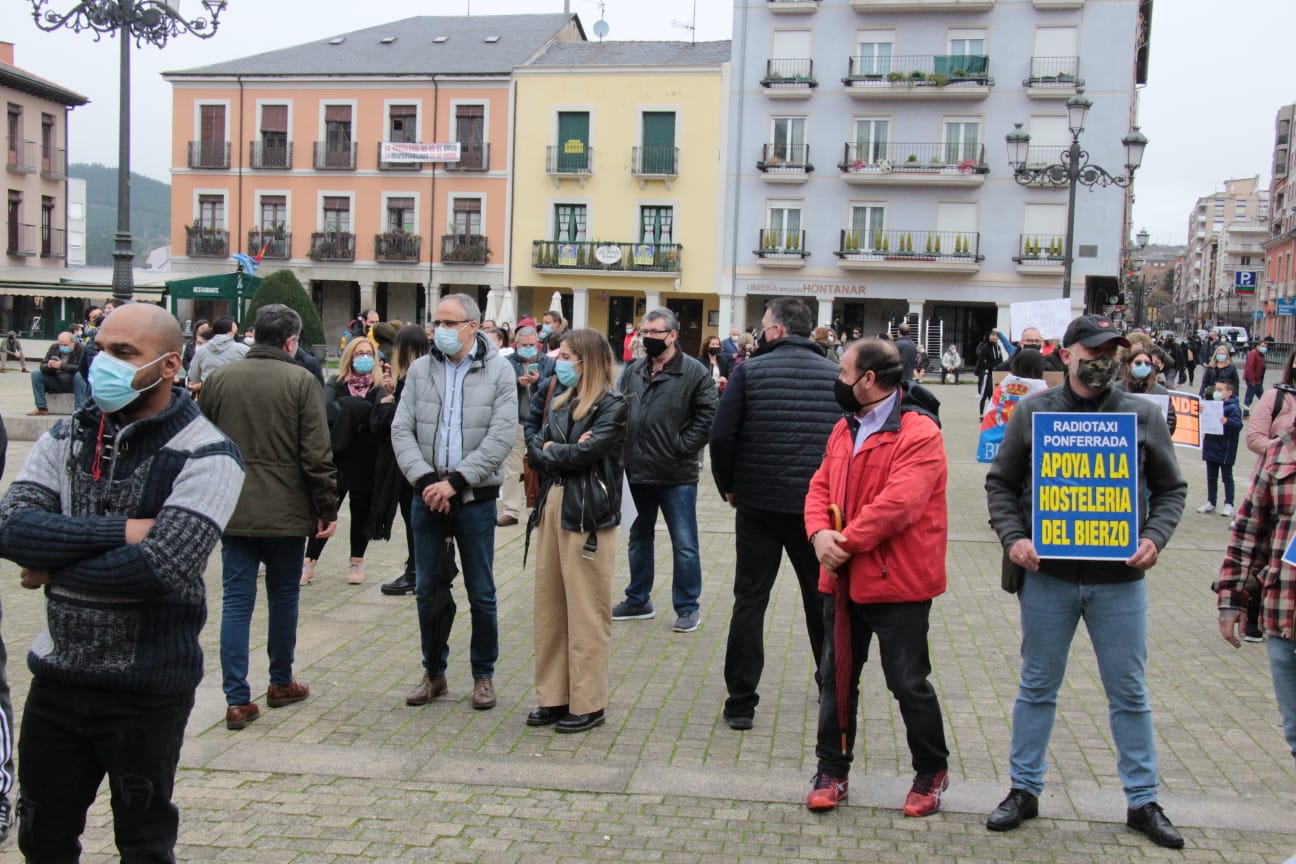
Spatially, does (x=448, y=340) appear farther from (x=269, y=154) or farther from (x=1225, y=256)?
(x=1225, y=256)

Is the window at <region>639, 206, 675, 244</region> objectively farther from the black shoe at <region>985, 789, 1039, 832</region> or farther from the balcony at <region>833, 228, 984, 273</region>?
the black shoe at <region>985, 789, 1039, 832</region>

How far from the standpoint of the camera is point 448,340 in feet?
18.8

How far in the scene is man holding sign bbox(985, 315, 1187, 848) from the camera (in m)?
4.38

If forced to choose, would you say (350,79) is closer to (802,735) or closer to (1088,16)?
(1088,16)

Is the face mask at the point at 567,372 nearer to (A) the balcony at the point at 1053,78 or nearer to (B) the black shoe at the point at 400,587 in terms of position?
(B) the black shoe at the point at 400,587

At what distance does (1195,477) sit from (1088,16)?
2949 cm

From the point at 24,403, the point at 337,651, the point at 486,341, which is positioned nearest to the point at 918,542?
the point at 486,341

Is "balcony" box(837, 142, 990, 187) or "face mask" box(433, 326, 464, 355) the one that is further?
"balcony" box(837, 142, 990, 187)

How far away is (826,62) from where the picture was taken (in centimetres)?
4238

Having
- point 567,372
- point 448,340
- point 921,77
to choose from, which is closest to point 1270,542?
point 567,372

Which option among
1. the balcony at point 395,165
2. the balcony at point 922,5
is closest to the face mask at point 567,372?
the balcony at point 922,5

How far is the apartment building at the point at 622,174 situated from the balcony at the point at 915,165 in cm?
503

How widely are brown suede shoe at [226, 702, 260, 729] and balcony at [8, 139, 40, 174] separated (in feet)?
168

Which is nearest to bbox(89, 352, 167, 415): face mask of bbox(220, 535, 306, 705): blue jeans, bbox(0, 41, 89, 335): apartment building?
bbox(220, 535, 306, 705): blue jeans
